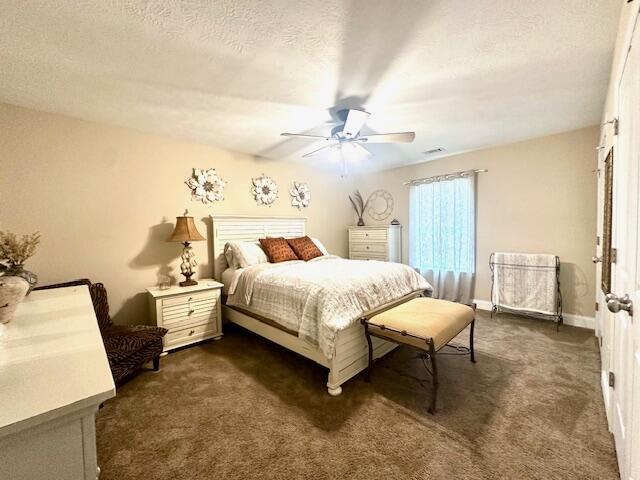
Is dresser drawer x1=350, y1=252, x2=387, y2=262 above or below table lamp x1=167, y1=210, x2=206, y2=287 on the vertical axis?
below

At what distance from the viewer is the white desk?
588 mm

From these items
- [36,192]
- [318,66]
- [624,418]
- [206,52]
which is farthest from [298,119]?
[624,418]

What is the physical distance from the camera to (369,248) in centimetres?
469

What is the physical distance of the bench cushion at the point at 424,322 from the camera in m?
1.83

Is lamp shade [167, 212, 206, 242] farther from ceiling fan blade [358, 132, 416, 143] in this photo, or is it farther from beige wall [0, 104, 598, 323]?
ceiling fan blade [358, 132, 416, 143]

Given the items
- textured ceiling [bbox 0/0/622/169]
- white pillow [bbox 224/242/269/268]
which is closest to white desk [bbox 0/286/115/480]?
textured ceiling [bbox 0/0/622/169]

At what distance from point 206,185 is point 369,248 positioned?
9.08 ft

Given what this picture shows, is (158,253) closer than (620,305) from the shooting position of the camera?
No

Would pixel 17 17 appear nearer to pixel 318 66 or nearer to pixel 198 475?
pixel 318 66

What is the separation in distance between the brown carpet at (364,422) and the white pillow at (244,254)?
43.1 inches

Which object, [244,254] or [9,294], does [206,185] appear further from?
[9,294]

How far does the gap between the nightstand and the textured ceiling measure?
1.73 metres

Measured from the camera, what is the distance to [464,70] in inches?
73.7

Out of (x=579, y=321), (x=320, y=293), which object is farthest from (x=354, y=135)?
(x=579, y=321)
